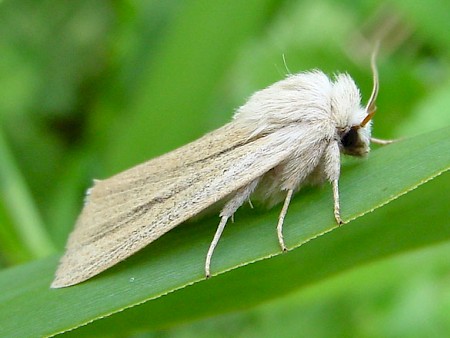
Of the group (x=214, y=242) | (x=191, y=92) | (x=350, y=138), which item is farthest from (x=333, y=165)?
(x=191, y=92)

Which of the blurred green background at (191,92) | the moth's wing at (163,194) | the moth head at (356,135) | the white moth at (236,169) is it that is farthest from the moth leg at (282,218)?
the blurred green background at (191,92)

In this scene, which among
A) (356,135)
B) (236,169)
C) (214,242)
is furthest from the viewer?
(356,135)

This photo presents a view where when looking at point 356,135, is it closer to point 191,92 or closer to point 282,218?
point 282,218

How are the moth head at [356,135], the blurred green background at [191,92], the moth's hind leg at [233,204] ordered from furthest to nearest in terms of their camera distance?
1. the blurred green background at [191,92]
2. the moth head at [356,135]
3. the moth's hind leg at [233,204]

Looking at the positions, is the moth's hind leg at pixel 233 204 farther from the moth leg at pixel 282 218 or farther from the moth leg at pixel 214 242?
the moth leg at pixel 282 218

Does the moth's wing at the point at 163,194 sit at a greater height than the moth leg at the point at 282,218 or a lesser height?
greater

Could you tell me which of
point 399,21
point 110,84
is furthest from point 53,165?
Result: point 399,21

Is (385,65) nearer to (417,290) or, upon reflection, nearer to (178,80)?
(178,80)
